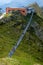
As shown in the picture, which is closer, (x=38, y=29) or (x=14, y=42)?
(x=14, y=42)

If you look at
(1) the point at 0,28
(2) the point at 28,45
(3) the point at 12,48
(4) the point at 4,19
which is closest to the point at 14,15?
(4) the point at 4,19

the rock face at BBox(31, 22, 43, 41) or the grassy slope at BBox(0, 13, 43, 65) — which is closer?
the grassy slope at BBox(0, 13, 43, 65)

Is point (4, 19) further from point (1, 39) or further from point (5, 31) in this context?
point (1, 39)

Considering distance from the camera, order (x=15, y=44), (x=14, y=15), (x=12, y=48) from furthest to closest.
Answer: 1. (x=14, y=15)
2. (x=15, y=44)
3. (x=12, y=48)

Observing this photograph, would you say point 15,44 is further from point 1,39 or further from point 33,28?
point 33,28

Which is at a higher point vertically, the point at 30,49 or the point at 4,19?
Result: the point at 4,19

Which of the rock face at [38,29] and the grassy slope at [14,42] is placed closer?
the grassy slope at [14,42]

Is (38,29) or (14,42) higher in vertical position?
A: (38,29)

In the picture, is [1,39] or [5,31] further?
[5,31]

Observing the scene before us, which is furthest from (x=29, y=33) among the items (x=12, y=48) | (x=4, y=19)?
(x=12, y=48)

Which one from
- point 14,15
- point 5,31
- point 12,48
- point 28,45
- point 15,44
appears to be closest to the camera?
point 12,48
